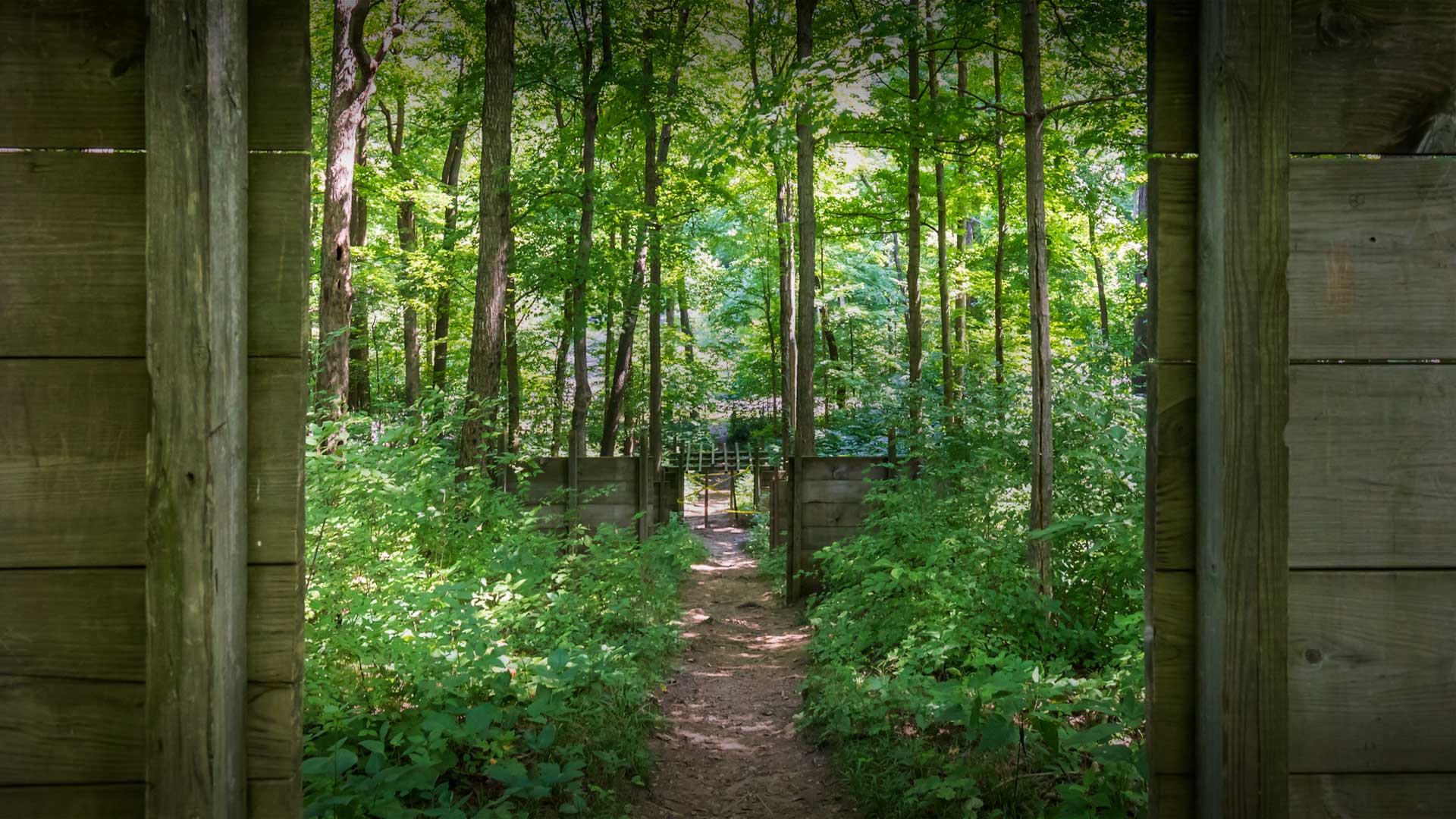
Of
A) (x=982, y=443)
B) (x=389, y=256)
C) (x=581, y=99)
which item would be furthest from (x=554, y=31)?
(x=982, y=443)

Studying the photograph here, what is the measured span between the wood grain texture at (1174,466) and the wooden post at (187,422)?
6.09ft

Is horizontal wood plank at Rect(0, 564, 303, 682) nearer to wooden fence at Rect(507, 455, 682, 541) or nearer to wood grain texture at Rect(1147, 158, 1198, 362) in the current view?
wood grain texture at Rect(1147, 158, 1198, 362)

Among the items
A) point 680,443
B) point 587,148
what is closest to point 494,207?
point 587,148

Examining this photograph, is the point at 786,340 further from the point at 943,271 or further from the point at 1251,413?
the point at 1251,413

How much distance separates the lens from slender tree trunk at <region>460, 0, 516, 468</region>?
10.2m

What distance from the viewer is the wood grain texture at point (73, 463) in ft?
5.72

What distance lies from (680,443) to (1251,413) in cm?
2206

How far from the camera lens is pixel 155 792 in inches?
66.6

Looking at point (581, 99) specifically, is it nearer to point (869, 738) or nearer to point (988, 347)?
point (988, 347)

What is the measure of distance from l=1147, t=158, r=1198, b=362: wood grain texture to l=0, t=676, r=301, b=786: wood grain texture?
2.18 meters

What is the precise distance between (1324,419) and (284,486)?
2.09 metres

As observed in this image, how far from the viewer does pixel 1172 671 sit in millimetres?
1870

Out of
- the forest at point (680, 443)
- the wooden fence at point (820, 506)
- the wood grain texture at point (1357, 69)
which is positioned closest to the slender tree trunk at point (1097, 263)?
the forest at point (680, 443)

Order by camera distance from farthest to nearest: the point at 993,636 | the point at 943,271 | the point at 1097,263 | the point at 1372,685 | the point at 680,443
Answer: the point at 680,443 < the point at 1097,263 < the point at 943,271 < the point at 993,636 < the point at 1372,685
